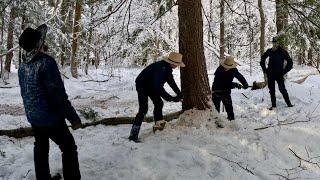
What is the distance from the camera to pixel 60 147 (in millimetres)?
5406

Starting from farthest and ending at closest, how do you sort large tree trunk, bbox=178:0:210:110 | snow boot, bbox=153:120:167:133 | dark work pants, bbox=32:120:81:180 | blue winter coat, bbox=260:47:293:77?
blue winter coat, bbox=260:47:293:77 → large tree trunk, bbox=178:0:210:110 → snow boot, bbox=153:120:167:133 → dark work pants, bbox=32:120:81:180

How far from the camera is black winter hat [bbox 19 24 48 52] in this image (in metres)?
5.21

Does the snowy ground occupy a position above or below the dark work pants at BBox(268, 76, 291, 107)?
below

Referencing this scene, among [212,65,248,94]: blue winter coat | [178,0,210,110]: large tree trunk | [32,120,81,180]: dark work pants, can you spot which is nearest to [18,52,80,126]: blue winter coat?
[32,120,81,180]: dark work pants

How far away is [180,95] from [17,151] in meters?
2.78

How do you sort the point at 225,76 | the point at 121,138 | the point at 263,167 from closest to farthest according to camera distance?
1. the point at 263,167
2. the point at 121,138
3. the point at 225,76

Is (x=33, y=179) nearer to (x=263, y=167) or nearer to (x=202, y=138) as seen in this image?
(x=202, y=138)

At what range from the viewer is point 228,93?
31.3 feet

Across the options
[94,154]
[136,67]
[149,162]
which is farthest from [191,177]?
[136,67]

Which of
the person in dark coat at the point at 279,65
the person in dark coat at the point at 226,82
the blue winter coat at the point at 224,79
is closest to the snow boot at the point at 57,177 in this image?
the person in dark coat at the point at 226,82

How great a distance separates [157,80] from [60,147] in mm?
2256

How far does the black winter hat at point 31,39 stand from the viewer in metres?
5.21

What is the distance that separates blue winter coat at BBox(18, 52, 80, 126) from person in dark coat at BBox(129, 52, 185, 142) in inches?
84.6

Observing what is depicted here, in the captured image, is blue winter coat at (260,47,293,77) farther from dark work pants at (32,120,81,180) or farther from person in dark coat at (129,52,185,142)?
dark work pants at (32,120,81,180)
